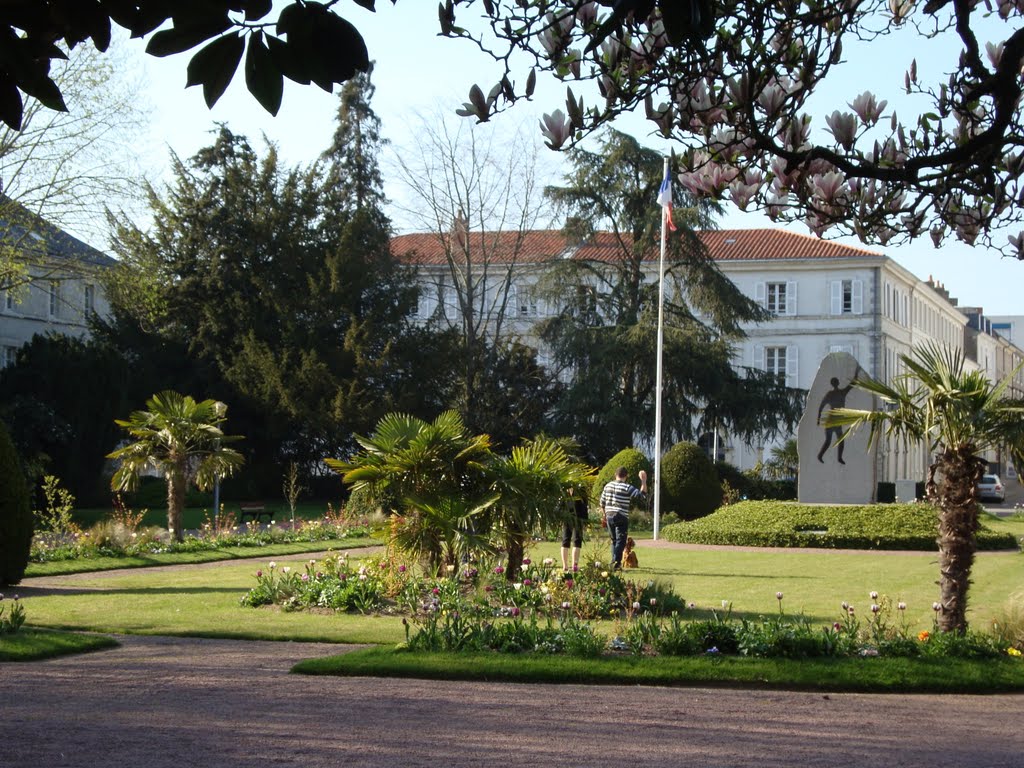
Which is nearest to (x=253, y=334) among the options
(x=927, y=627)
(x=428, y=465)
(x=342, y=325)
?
(x=342, y=325)

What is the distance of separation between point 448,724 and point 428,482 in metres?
6.43

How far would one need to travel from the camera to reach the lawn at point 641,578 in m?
12.6

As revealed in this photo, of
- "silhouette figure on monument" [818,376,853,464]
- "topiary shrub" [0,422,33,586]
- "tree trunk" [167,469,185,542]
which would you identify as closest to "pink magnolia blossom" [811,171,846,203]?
"topiary shrub" [0,422,33,586]

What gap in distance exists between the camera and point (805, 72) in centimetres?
684

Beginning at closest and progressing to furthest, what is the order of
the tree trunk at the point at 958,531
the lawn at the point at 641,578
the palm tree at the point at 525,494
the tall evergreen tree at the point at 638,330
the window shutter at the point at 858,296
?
the tree trunk at the point at 958,531
the lawn at the point at 641,578
the palm tree at the point at 525,494
the tall evergreen tree at the point at 638,330
the window shutter at the point at 858,296

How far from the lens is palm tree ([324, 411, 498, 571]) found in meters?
13.6

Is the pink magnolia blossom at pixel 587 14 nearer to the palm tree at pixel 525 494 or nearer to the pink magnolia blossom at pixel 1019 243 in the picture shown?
the pink magnolia blossom at pixel 1019 243

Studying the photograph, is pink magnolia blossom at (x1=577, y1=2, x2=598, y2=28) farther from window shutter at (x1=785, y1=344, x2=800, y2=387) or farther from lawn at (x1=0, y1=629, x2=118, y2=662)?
window shutter at (x1=785, y1=344, x2=800, y2=387)

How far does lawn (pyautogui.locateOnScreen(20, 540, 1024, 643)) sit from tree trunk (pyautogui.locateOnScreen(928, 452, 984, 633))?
0.48 meters

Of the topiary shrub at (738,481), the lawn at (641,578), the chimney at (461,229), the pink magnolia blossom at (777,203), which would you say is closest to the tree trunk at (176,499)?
the lawn at (641,578)

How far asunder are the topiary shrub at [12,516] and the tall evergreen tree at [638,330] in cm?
2781

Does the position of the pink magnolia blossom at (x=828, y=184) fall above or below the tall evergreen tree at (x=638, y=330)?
below

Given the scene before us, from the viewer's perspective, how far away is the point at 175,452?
77.2 feet

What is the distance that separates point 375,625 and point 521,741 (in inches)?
221
